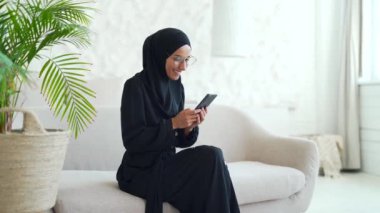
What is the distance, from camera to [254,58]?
14.1 ft

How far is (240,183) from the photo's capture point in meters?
2.11

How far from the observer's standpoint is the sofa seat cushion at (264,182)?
212 cm

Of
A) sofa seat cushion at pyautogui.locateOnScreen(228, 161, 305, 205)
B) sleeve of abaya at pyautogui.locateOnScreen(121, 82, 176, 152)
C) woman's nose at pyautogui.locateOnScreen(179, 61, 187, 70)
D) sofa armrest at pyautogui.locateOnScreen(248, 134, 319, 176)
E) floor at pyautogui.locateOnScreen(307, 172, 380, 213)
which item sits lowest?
floor at pyautogui.locateOnScreen(307, 172, 380, 213)

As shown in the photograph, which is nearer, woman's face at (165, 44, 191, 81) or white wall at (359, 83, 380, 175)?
woman's face at (165, 44, 191, 81)

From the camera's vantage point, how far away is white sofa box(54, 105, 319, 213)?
1823 mm

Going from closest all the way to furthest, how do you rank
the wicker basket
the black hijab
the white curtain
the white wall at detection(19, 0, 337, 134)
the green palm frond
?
the wicker basket
the green palm frond
the black hijab
the white wall at detection(19, 0, 337, 134)
the white curtain

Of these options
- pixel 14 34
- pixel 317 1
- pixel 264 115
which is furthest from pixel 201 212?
pixel 317 1

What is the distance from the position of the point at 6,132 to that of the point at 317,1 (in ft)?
12.1

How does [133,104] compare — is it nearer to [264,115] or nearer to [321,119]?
[264,115]

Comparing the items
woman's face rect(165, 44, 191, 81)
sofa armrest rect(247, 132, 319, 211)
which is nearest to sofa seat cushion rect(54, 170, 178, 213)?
woman's face rect(165, 44, 191, 81)

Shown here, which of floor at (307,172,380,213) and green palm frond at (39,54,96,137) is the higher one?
green palm frond at (39,54,96,137)

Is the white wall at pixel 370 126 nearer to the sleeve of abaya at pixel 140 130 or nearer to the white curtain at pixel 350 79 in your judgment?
the white curtain at pixel 350 79

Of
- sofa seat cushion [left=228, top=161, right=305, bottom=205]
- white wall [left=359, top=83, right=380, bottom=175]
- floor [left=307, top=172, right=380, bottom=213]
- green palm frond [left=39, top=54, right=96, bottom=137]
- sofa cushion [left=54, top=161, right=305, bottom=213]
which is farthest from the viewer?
white wall [left=359, top=83, right=380, bottom=175]

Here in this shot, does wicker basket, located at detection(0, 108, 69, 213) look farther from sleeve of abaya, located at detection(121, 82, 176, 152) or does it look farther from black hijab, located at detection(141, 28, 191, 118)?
black hijab, located at detection(141, 28, 191, 118)
